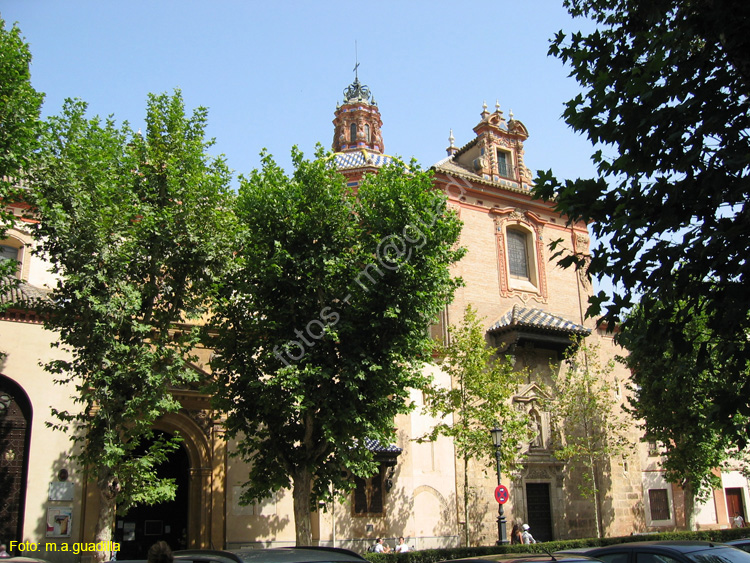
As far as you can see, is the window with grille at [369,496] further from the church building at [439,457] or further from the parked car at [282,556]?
the parked car at [282,556]

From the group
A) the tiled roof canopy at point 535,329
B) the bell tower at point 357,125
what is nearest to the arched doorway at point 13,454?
the tiled roof canopy at point 535,329

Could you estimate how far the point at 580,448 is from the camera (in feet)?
80.9

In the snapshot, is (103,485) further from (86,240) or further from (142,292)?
(86,240)

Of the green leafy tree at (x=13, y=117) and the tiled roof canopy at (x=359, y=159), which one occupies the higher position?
the tiled roof canopy at (x=359, y=159)

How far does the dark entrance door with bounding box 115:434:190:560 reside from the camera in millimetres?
19642

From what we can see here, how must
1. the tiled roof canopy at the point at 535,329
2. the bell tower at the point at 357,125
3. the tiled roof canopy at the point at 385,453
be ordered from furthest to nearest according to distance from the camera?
the bell tower at the point at 357,125
the tiled roof canopy at the point at 535,329
the tiled roof canopy at the point at 385,453

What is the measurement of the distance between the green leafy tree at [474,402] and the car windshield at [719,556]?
12.7 m

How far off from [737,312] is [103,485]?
12649 millimetres

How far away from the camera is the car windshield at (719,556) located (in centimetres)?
774

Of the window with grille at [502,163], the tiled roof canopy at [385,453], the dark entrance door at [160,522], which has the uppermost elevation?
the window with grille at [502,163]

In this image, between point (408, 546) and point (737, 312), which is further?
point (408, 546)

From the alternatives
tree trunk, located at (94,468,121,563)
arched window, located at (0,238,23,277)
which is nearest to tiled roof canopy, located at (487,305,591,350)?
tree trunk, located at (94,468,121,563)

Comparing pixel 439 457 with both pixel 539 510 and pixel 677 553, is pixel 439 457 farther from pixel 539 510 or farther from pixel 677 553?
pixel 677 553

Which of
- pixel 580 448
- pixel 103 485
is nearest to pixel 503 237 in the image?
pixel 580 448
